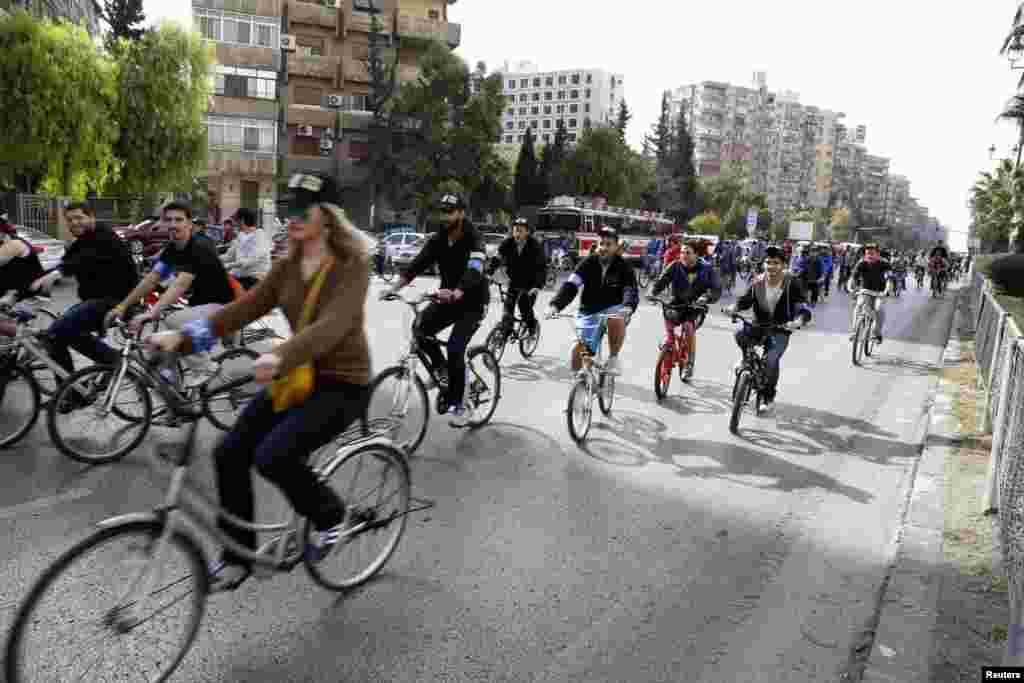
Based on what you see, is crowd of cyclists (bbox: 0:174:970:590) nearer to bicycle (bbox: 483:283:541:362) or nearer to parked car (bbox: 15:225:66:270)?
bicycle (bbox: 483:283:541:362)

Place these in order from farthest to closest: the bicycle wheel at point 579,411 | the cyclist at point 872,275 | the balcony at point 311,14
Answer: the balcony at point 311,14 → the cyclist at point 872,275 → the bicycle wheel at point 579,411

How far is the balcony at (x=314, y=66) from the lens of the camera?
54.4m

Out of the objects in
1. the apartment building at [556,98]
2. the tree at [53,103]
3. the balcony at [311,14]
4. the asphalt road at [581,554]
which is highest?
the apartment building at [556,98]

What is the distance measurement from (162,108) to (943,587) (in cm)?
3235

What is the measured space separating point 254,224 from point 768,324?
622cm

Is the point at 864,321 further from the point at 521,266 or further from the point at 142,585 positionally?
the point at 142,585

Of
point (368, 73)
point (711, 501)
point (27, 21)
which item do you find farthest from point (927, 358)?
point (368, 73)

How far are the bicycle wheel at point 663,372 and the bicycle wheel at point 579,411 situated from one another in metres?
2.02

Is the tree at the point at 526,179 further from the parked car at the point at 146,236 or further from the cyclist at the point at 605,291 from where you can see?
the cyclist at the point at 605,291

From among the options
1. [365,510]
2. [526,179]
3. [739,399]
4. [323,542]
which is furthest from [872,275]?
[526,179]

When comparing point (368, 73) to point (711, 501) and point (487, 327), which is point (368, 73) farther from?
point (711, 501)

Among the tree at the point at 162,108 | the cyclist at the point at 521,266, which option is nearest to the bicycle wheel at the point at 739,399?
the cyclist at the point at 521,266

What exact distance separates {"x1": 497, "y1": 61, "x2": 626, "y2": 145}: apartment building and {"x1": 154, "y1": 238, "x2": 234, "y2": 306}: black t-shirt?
13556 cm

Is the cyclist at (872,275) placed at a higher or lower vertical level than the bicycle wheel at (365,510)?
higher
